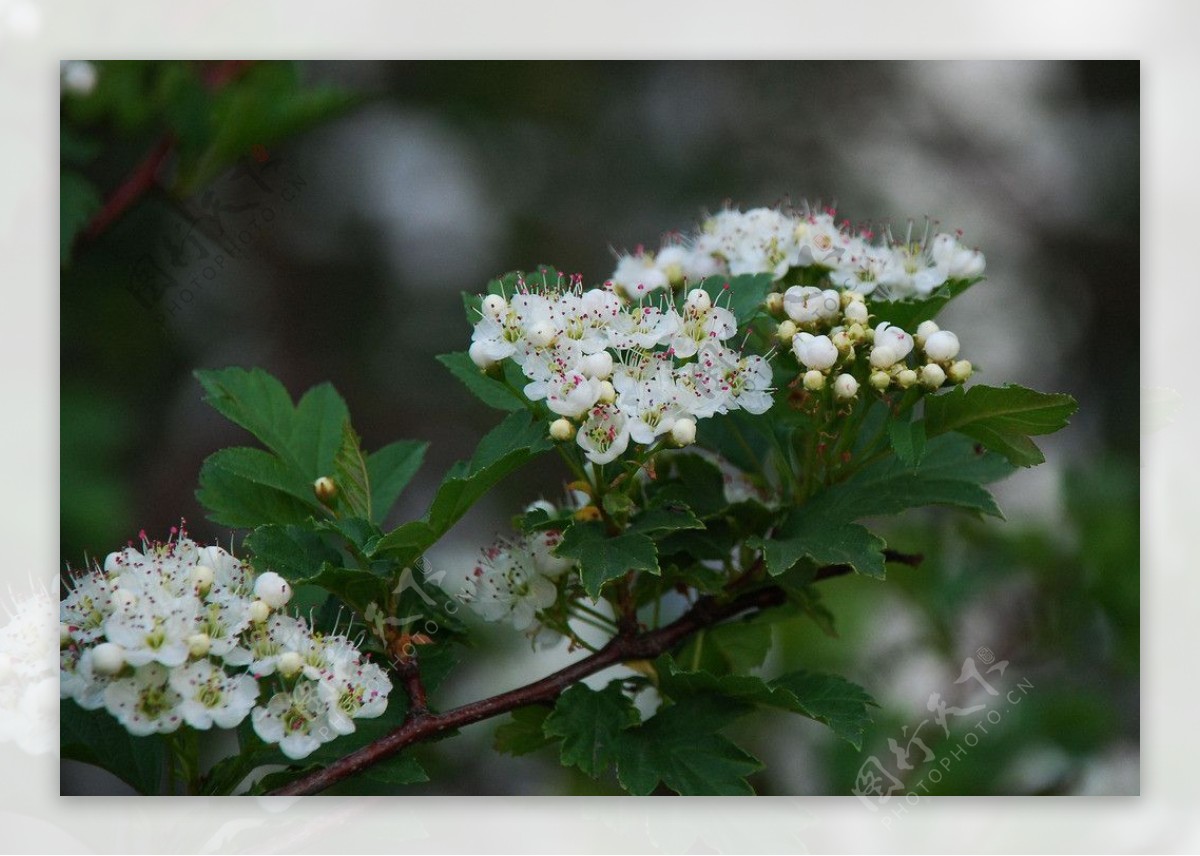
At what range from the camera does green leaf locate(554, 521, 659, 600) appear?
1.29m

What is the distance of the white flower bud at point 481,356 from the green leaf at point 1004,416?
49 centimetres

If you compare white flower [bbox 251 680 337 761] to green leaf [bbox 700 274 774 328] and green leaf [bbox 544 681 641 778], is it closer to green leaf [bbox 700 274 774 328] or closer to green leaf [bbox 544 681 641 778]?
green leaf [bbox 544 681 641 778]

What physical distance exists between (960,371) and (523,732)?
0.70 meters

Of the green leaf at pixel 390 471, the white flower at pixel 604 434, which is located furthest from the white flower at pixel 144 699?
the white flower at pixel 604 434

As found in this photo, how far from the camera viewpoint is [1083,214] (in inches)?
118

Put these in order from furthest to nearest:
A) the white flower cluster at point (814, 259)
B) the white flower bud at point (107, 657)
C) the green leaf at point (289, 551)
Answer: the white flower cluster at point (814, 259) → the green leaf at point (289, 551) → the white flower bud at point (107, 657)

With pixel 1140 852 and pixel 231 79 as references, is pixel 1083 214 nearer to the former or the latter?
pixel 1140 852

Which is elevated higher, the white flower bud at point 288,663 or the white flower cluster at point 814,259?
the white flower cluster at point 814,259

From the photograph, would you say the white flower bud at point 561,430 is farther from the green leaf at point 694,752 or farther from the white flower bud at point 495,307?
the green leaf at point 694,752

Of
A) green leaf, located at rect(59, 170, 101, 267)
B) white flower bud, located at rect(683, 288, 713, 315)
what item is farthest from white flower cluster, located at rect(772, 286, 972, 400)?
green leaf, located at rect(59, 170, 101, 267)

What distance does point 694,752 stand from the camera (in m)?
1.45

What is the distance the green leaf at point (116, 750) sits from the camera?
1.38 m

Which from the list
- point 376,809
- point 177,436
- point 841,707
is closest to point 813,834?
point 841,707

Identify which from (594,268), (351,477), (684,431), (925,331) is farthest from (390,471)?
(594,268)
